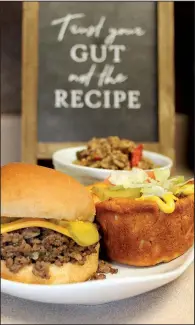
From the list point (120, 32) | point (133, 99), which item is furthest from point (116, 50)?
point (133, 99)

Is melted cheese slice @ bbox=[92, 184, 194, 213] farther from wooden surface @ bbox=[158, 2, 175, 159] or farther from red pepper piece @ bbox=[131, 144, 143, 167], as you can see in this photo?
wooden surface @ bbox=[158, 2, 175, 159]

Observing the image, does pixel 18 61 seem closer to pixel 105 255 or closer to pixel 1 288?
pixel 105 255

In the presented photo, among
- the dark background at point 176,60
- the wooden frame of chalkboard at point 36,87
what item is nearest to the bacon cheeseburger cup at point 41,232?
the wooden frame of chalkboard at point 36,87

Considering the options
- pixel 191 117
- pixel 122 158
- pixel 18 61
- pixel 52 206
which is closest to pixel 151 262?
pixel 52 206

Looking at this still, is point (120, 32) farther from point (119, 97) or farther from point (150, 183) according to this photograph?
point (150, 183)

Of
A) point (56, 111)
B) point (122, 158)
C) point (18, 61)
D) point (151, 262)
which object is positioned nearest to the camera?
point (151, 262)

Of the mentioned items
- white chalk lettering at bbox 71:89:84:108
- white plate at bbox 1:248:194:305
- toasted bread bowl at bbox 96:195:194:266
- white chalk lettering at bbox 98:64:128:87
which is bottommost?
white plate at bbox 1:248:194:305

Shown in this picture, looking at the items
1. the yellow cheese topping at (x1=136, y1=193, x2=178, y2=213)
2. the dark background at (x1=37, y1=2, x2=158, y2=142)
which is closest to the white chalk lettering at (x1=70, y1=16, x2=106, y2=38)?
the dark background at (x1=37, y1=2, x2=158, y2=142)
